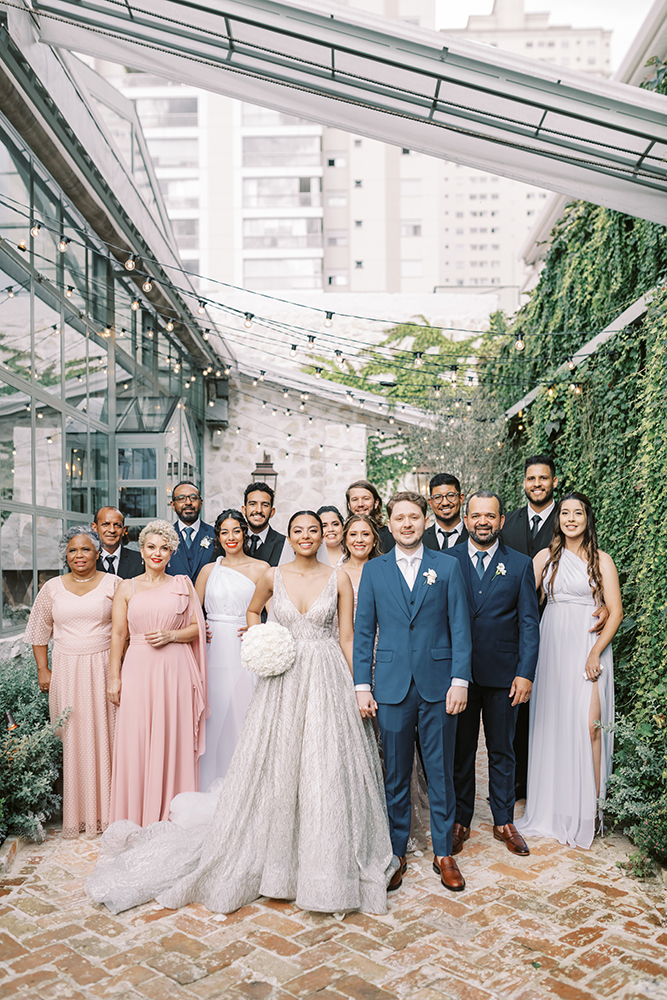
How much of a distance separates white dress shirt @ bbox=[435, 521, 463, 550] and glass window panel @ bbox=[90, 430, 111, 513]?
442cm

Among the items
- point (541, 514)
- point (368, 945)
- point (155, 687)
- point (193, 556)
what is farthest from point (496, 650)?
point (193, 556)

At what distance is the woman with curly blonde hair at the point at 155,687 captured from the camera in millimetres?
4586

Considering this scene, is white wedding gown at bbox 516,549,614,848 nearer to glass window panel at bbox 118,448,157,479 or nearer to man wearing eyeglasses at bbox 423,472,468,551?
man wearing eyeglasses at bbox 423,472,468,551

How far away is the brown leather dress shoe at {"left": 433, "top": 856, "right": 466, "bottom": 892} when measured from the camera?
388cm

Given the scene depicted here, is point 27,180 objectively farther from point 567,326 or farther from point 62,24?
point 567,326

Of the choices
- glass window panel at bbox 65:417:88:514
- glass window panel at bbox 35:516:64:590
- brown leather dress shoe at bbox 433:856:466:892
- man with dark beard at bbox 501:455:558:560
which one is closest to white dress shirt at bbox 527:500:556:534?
man with dark beard at bbox 501:455:558:560

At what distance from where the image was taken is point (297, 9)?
172 inches

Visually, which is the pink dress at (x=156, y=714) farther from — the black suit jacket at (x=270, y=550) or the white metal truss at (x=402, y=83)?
the white metal truss at (x=402, y=83)

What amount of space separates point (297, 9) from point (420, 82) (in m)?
0.79

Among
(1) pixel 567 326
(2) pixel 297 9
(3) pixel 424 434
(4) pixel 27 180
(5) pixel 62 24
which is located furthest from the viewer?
(3) pixel 424 434

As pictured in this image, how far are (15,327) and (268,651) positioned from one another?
382 centimetres

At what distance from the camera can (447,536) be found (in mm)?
5559

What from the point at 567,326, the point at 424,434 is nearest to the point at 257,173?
the point at 424,434

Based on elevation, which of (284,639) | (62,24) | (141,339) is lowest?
(284,639)
